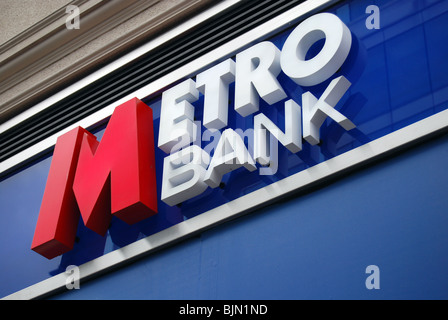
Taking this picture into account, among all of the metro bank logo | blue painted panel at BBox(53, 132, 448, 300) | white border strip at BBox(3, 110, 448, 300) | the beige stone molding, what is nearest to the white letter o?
the metro bank logo

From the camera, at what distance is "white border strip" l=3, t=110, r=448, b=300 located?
356 cm

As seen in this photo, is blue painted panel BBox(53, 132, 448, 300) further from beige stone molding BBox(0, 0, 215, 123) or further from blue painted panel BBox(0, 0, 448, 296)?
beige stone molding BBox(0, 0, 215, 123)

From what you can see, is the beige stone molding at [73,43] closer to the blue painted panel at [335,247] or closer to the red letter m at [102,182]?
the red letter m at [102,182]

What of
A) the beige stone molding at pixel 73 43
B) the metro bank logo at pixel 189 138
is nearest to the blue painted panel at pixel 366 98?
the metro bank logo at pixel 189 138

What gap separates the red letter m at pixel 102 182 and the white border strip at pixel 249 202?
0.72ft

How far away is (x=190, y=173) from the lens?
434 cm

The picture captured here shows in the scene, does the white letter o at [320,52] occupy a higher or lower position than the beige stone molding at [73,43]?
lower

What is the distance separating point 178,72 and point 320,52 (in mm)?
1219

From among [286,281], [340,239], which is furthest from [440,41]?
[286,281]

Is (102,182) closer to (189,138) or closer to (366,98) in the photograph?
(189,138)

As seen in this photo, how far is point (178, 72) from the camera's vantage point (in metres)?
5.00

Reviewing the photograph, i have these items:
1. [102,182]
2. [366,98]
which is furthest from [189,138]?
[366,98]

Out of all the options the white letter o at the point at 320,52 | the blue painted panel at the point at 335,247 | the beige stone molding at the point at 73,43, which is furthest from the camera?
the beige stone molding at the point at 73,43

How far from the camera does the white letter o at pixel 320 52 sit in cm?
407
